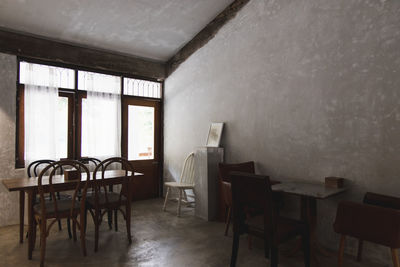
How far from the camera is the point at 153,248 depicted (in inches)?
117

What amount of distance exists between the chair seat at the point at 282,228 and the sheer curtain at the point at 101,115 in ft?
9.92

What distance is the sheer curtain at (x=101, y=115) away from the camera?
4453 mm

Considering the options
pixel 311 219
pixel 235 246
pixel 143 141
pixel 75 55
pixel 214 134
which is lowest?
pixel 235 246

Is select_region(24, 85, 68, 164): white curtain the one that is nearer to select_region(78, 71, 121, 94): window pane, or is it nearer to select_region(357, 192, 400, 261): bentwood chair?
select_region(78, 71, 121, 94): window pane

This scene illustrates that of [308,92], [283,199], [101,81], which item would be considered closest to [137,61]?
[101,81]

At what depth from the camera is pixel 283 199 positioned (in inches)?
136

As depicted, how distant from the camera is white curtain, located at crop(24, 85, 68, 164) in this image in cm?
388

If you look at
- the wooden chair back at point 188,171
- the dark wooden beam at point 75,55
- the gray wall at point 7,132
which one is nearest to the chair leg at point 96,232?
the gray wall at point 7,132

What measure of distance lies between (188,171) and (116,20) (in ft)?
8.57

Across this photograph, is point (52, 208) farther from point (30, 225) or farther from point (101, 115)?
point (101, 115)

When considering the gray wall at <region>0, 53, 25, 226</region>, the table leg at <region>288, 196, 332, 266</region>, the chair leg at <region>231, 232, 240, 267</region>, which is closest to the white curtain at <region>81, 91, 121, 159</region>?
the gray wall at <region>0, 53, 25, 226</region>

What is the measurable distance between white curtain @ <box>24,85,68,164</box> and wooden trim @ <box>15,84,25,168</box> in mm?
73

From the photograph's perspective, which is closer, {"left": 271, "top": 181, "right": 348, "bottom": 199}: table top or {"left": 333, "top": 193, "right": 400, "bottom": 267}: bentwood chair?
{"left": 333, "top": 193, "right": 400, "bottom": 267}: bentwood chair

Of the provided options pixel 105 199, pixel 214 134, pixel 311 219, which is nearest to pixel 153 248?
pixel 105 199
